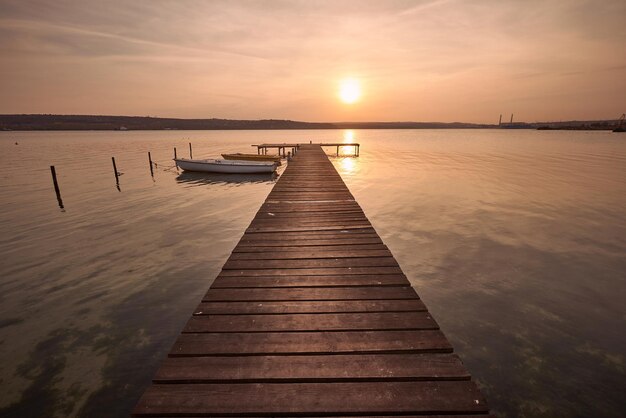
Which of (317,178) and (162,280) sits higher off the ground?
(317,178)

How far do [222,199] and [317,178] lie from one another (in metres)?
6.09

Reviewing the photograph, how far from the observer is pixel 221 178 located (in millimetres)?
24719

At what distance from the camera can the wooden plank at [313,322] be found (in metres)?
3.63

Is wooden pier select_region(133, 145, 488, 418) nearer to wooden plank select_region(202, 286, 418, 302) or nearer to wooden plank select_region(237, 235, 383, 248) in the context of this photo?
wooden plank select_region(202, 286, 418, 302)

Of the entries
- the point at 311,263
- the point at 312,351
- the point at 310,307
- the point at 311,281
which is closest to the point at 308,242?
the point at 311,263

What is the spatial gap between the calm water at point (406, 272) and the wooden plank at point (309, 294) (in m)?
2.18

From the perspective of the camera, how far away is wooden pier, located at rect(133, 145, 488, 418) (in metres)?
2.60

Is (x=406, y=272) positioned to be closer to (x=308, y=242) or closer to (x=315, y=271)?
(x=308, y=242)

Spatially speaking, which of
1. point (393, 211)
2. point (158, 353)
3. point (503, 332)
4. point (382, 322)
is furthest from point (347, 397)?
point (393, 211)

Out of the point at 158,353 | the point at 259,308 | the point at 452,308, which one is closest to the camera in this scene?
the point at 259,308

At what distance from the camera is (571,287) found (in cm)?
770

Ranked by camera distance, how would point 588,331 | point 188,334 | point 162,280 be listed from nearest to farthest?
1. point 188,334
2. point 588,331
3. point 162,280

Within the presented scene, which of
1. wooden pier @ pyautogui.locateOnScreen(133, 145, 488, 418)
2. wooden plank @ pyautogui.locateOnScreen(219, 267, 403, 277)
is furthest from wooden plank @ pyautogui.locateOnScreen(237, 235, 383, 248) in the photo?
wooden plank @ pyautogui.locateOnScreen(219, 267, 403, 277)

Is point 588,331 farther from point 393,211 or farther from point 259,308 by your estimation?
point 393,211
